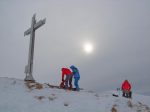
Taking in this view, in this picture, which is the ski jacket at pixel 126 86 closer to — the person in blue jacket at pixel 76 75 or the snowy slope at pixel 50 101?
the snowy slope at pixel 50 101

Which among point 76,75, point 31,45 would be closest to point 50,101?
point 76,75

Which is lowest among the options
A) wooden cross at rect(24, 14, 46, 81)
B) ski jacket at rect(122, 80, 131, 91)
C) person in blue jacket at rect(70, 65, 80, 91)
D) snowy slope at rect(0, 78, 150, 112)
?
snowy slope at rect(0, 78, 150, 112)

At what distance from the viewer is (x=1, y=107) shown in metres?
12.9

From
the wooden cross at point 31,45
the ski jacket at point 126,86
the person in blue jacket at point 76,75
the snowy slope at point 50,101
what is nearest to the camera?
the snowy slope at point 50,101

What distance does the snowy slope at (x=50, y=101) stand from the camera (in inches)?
539

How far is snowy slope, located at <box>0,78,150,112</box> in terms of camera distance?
1369 cm

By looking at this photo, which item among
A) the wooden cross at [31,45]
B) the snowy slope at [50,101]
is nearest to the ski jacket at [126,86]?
the snowy slope at [50,101]

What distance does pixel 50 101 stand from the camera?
1489 cm

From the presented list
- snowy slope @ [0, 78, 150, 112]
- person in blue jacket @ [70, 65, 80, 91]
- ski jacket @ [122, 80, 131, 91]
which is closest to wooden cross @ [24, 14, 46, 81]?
snowy slope @ [0, 78, 150, 112]

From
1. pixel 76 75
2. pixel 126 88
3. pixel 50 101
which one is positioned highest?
pixel 76 75

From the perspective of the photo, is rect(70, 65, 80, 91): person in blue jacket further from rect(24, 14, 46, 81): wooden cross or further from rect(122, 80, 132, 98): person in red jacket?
rect(122, 80, 132, 98): person in red jacket

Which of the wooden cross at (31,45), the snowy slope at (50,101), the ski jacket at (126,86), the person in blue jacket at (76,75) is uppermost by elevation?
the wooden cross at (31,45)

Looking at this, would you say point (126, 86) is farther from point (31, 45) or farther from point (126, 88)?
point (31, 45)

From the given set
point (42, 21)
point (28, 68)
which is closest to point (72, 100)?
point (28, 68)
